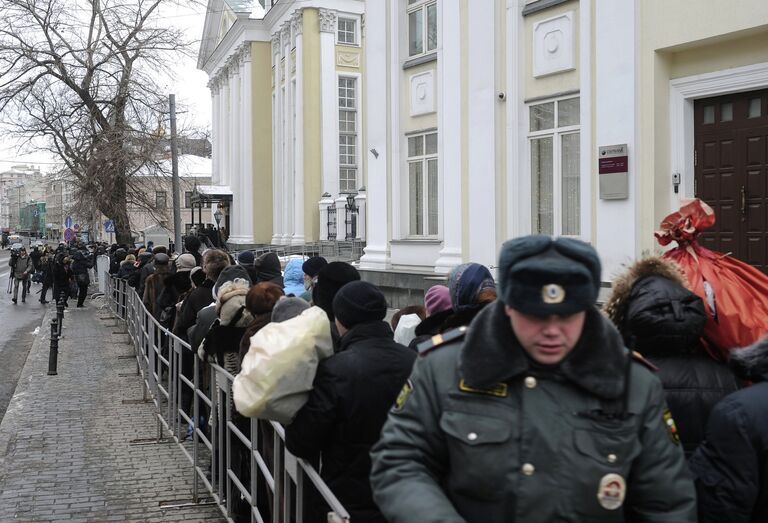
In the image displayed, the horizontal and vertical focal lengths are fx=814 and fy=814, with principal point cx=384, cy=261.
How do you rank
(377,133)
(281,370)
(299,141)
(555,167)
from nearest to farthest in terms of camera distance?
(281,370) → (555,167) → (377,133) → (299,141)

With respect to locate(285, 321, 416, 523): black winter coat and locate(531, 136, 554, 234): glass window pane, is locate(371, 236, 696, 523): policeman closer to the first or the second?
locate(285, 321, 416, 523): black winter coat

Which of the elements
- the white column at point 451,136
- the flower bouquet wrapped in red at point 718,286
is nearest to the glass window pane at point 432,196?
the white column at point 451,136

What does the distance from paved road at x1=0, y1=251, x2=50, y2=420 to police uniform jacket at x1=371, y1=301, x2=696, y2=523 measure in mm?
9753

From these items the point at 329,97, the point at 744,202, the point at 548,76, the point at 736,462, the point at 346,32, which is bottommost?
the point at 736,462

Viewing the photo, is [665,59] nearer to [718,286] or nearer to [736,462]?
[718,286]

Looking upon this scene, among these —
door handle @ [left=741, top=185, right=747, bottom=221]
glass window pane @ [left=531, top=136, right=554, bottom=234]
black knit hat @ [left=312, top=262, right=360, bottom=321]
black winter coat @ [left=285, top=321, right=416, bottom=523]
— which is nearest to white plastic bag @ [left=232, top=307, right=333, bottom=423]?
black winter coat @ [left=285, top=321, right=416, bottom=523]

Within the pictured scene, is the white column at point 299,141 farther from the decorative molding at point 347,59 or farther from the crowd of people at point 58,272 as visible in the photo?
the crowd of people at point 58,272

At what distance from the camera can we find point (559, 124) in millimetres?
12305

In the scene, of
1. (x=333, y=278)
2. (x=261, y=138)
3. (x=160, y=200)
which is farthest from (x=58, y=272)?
(x=333, y=278)

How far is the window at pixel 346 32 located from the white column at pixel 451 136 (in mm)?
19412

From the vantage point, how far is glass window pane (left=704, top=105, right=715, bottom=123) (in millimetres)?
10164

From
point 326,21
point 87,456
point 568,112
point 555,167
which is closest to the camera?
point 87,456

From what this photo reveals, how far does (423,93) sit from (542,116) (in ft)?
11.5

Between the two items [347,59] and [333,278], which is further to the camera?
[347,59]
